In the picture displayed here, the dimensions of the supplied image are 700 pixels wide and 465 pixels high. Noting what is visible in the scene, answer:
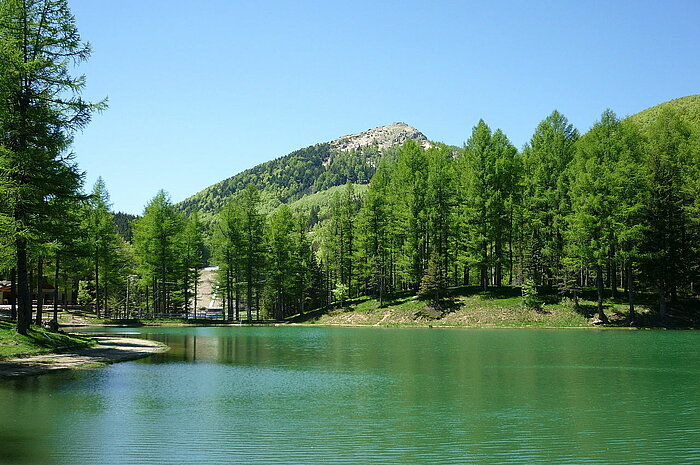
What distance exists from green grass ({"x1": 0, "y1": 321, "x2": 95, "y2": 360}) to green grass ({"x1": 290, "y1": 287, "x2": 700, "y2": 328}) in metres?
32.5

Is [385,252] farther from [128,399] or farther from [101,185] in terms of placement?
[128,399]

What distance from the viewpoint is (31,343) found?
26.0 meters

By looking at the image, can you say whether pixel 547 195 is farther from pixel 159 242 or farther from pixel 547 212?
pixel 159 242

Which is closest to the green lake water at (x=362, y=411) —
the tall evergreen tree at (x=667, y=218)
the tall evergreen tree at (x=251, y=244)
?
the tall evergreen tree at (x=667, y=218)

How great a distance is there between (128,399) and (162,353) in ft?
50.1

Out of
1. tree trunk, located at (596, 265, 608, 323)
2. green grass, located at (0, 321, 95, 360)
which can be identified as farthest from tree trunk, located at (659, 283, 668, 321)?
green grass, located at (0, 321, 95, 360)

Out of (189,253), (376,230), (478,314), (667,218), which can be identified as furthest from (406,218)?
(189,253)

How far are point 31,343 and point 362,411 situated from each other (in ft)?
62.6

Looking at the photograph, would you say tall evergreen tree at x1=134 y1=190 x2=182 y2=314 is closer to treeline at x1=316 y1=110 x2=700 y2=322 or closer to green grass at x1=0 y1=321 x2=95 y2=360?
treeline at x1=316 y1=110 x2=700 y2=322

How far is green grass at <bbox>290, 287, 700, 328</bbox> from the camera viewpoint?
4709 centimetres

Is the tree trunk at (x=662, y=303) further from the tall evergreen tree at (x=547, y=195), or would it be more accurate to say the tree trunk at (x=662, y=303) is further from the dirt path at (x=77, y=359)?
the dirt path at (x=77, y=359)

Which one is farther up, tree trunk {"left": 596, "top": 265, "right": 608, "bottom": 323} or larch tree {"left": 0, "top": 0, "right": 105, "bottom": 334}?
larch tree {"left": 0, "top": 0, "right": 105, "bottom": 334}

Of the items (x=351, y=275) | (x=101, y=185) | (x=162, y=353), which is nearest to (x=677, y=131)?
(x=351, y=275)

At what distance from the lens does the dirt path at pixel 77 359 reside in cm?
2091
